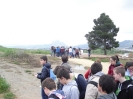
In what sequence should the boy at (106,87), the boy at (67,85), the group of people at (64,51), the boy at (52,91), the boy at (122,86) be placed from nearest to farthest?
1. the boy at (106,87)
2. the boy at (52,91)
3. the boy at (122,86)
4. the boy at (67,85)
5. the group of people at (64,51)

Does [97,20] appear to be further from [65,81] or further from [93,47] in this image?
[65,81]

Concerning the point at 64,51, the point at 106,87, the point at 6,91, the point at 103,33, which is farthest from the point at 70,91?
the point at 103,33

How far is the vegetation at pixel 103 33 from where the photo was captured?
36.1 m

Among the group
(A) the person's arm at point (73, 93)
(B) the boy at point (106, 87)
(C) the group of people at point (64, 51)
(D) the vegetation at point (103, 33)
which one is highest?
(D) the vegetation at point (103, 33)

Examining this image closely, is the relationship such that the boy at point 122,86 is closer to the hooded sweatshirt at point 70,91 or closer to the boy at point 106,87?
the boy at point 106,87

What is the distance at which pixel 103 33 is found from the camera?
35625mm

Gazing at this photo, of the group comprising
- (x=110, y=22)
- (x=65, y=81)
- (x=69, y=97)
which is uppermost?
(x=110, y=22)

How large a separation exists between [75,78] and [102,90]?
861 millimetres

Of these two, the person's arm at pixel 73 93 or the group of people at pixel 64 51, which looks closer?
the person's arm at pixel 73 93

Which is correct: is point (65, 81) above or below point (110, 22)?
below

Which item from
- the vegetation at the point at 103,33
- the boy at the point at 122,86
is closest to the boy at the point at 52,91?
the boy at the point at 122,86

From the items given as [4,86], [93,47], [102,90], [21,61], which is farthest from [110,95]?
[93,47]

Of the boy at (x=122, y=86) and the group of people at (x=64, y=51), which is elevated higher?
the group of people at (x=64, y=51)

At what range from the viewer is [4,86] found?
8.93 metres
